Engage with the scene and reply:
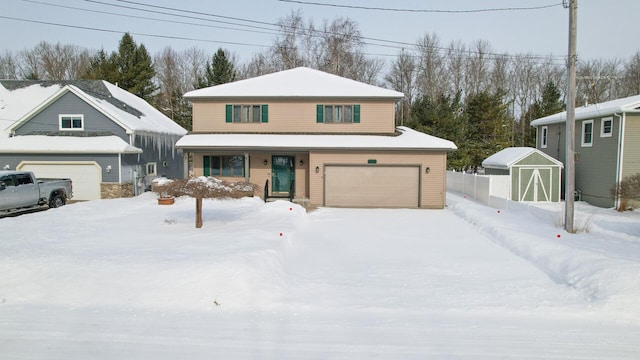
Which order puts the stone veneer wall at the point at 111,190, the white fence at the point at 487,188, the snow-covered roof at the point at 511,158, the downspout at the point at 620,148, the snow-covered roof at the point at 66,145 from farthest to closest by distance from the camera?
the snow-covered roof at the point at 511,158, the stone veneer wall at the point at 111,190, the snow-covered roof at the point at 66,145, the white fence at the point at 487,188, the downspout at the point at 620,148

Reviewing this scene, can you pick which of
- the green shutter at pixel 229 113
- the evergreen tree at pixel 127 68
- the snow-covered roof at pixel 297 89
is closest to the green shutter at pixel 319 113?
the snow-covered roof at pixel 297 89

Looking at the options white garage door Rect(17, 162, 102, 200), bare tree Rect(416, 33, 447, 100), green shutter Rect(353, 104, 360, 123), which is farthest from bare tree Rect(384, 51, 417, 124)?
white garage door Rect(17, 162, 102, 200)

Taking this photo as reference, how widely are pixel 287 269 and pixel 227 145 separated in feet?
35.2

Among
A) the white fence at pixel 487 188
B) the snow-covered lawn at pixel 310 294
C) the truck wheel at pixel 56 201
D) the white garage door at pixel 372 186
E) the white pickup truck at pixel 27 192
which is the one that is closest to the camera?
the snow-covered lawn at pixel 310 294

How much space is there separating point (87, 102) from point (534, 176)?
25621 mm

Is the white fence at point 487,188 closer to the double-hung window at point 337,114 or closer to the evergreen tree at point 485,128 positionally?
the double-hung window at point 337,114

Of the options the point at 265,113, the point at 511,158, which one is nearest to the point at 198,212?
the point at 265,113

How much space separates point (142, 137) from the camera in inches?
910

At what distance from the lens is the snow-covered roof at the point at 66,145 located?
65.8 feet

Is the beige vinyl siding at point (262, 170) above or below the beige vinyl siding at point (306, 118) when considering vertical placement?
below

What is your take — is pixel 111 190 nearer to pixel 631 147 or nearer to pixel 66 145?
pixel 66 145

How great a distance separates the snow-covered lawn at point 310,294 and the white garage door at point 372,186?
6.49 m

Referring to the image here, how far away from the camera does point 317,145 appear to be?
720 inches

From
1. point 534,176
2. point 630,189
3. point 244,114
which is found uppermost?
point 244,114
